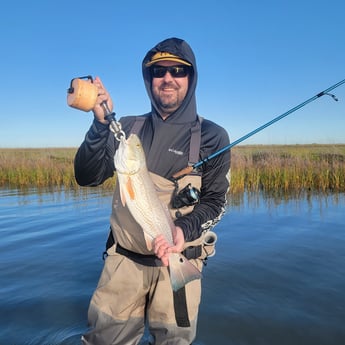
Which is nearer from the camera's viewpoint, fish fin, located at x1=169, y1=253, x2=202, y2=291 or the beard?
fish fin, located at x1=169, y1=253, x2=202, y2=291

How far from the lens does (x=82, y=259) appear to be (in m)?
6.75

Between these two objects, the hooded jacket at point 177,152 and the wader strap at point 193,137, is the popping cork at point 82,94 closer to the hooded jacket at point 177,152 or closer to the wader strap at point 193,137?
the hooded jacket at point 177,152

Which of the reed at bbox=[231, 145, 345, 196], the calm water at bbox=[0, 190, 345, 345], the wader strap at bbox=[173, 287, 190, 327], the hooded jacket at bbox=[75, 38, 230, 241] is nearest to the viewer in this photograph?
the wader strap at bbox=[173, 287, 190, 327]

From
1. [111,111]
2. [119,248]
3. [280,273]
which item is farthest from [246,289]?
[111,111]

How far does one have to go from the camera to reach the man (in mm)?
3023

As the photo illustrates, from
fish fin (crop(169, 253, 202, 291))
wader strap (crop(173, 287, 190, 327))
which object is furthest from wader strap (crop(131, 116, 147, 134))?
wader strap (crop(173, 287, 190, 327))

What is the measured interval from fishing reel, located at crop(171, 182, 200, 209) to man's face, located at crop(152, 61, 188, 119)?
0.78m

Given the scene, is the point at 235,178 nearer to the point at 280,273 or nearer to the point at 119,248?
the point at 280,273

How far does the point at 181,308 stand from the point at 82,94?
1943 mm

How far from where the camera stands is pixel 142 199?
8.73 feet

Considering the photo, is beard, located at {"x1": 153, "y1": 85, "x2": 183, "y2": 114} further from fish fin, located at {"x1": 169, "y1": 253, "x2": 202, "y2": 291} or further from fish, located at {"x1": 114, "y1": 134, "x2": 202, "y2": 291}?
fish fin, located at {"x1": 169, "y1": 253, "x2": 202, "y2": 291}

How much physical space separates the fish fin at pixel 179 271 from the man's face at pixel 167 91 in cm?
143

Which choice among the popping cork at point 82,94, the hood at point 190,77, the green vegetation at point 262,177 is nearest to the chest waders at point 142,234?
the hood at point 190,77

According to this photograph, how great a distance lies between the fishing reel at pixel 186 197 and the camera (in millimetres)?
3068
